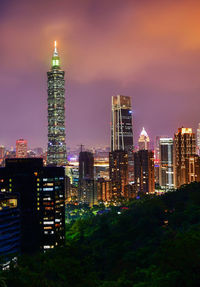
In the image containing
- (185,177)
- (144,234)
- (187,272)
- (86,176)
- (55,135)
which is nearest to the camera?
(187,272)

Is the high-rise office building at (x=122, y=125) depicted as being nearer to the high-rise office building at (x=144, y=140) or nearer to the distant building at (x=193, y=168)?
the high-rise office building at (x=144, y=140)

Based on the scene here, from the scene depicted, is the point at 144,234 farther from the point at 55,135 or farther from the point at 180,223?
the point at 55,135

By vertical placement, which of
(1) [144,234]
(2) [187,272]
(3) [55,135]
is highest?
(3) [55,135]

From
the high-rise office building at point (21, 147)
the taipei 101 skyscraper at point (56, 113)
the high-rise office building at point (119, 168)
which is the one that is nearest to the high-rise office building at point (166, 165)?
the high-rise office building at point (119, 168)

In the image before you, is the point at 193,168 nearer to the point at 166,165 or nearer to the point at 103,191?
the point at 103,191

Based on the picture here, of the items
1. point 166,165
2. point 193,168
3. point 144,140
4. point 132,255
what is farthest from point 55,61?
point 132,255

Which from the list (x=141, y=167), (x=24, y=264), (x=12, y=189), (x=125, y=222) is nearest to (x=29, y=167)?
(x=12, y=189)

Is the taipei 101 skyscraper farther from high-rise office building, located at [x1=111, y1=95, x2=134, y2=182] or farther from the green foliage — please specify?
the green foliage
